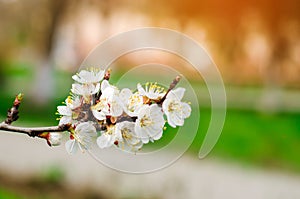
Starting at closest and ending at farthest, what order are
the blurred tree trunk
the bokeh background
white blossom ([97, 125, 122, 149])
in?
white blossom ([97, 125, 122, 149]) < the bokeh background < the blurred tree trunk

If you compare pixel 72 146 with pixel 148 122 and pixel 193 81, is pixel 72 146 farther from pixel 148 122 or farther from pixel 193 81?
pixel 193 81

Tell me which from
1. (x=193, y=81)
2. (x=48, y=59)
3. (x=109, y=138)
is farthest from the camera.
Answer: (x=193, y=81)

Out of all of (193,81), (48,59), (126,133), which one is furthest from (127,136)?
(193,81)

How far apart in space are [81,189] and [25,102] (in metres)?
2.58

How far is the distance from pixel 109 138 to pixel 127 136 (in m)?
0.02

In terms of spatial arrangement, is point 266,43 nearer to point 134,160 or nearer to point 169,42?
point 169,42

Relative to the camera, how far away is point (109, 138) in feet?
2.11

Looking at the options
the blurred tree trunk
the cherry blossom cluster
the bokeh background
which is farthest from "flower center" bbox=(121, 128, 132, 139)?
the blurred tree trunk

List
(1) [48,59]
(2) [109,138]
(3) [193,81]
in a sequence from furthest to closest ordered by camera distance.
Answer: (3) [193,81] < (1) [48,59] < (2) [109,138]

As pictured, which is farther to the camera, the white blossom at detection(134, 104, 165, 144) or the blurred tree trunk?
the blurred tree trunk

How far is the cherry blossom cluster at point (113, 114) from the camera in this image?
0.65 meters

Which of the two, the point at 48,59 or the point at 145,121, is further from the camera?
the point at 48,59

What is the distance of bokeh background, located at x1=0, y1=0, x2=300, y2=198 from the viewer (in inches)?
131

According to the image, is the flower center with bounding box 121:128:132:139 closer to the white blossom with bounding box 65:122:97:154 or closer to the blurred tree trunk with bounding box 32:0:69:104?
the white blossom with bounding box 65:122:97:154
